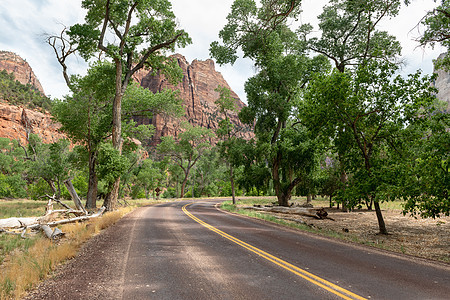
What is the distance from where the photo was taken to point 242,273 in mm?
5285

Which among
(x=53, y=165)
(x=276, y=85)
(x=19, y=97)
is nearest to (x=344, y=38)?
(x=276, y=85)

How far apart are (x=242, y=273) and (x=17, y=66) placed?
211 meters

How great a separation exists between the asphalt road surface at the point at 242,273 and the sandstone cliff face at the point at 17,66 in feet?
626

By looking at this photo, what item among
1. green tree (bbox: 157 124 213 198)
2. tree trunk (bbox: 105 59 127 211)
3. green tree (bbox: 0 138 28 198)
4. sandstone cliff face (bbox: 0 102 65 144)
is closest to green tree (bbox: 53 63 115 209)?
tree trunk (bbox: 105 59 127 211)

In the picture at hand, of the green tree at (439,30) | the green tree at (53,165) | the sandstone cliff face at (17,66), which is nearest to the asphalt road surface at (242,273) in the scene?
the green tree at (439,30)

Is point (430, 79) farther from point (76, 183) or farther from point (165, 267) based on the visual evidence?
point (76, 183)

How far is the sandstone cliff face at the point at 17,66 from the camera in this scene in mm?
156500

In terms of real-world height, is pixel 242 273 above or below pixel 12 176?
below

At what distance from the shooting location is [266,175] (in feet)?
75.7

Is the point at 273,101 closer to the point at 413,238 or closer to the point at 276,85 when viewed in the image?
the point at 276,85

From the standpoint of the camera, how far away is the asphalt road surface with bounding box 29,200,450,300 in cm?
426

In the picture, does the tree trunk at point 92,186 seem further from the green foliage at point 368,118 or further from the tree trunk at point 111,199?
the green foliage at point 368,118

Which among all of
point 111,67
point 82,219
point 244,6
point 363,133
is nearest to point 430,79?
point 363,133

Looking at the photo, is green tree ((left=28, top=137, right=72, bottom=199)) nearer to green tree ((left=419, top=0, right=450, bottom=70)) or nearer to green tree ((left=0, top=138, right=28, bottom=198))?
green tree ((left=0, top=138, right=28, bottom=198))
